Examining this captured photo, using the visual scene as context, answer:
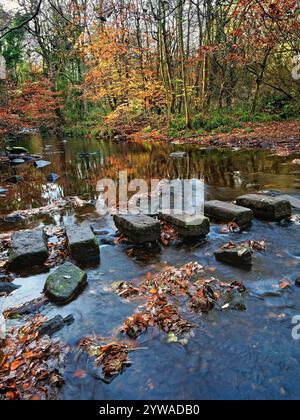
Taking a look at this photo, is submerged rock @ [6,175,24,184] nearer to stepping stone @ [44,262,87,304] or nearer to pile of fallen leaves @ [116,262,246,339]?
stepping stone @ [44,262,87,304]

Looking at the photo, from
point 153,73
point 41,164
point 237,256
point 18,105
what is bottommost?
point 237,256

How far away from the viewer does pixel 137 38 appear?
26.9 metres

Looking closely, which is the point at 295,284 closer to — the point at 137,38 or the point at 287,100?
the point at 287,100

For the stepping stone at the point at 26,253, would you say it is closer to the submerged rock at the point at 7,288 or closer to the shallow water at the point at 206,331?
the shallow water at the point at 206,331

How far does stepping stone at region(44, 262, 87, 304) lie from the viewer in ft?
13.4

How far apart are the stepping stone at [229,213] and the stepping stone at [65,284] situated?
3.06m

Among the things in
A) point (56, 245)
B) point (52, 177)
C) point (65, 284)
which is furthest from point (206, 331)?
point (52, 177)

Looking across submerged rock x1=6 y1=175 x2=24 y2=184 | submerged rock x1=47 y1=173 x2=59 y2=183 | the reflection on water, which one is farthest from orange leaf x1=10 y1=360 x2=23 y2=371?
submerged rock x1=6 y1=175 x2=24 y2=184

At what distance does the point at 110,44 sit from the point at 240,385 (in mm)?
27241

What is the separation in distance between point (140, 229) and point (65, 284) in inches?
66.7

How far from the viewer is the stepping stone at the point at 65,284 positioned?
408cm

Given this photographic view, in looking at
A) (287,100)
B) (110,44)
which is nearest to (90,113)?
(110,44)

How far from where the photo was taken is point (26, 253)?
16.5 ft

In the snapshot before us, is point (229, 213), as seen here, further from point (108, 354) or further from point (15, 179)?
point (15, 179)
